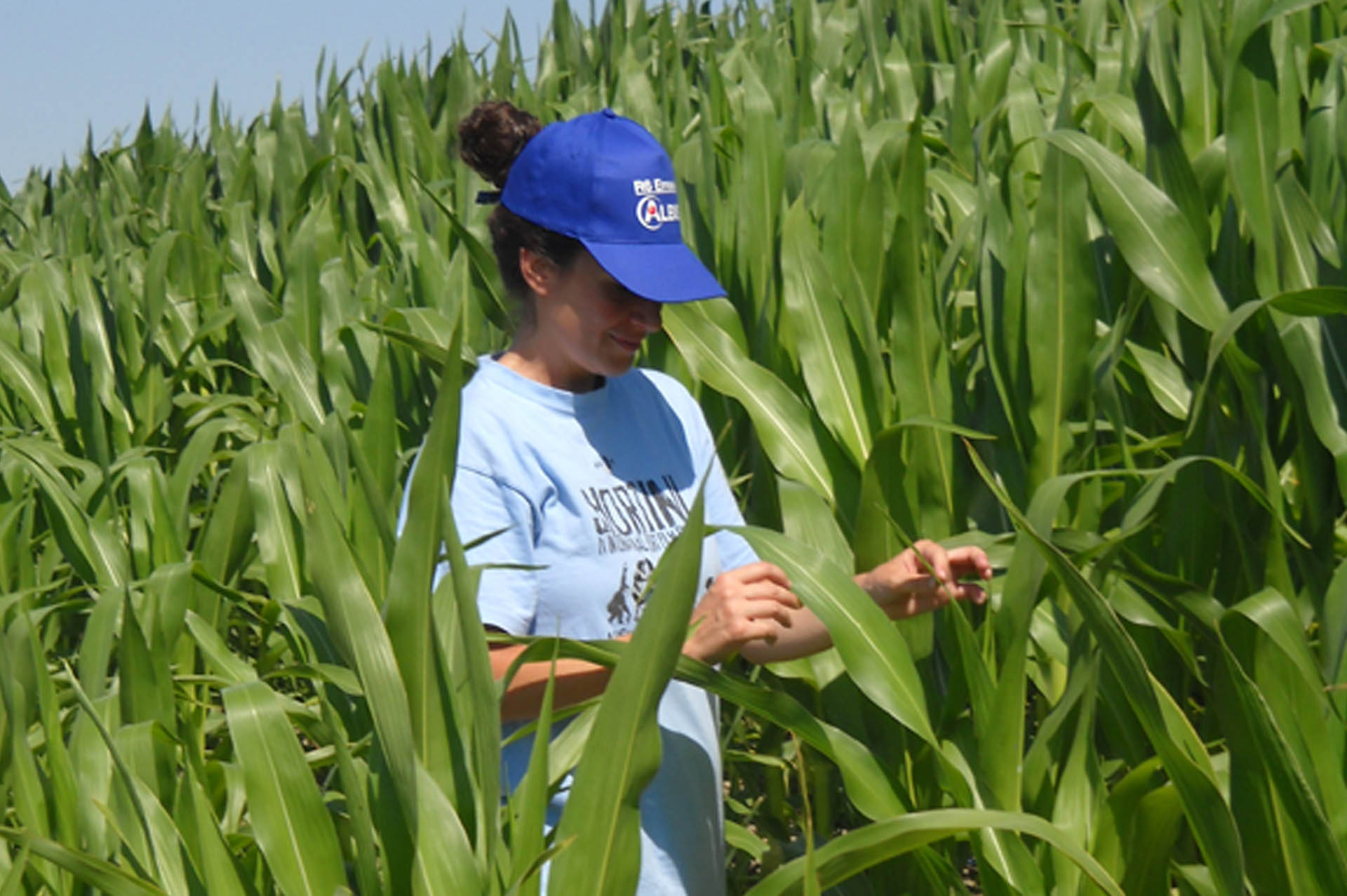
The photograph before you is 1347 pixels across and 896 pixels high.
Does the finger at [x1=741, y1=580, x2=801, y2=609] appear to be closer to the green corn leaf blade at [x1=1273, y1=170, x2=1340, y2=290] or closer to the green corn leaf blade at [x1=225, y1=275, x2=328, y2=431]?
the green corn leaf blade at [x1=1273, y1=170, x2=1340, y2=290]

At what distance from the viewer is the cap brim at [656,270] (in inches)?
51.4

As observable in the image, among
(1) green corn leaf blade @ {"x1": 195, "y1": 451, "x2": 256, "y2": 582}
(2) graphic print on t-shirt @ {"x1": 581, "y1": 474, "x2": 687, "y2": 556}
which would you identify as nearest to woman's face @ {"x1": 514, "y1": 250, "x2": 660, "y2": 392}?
(2) graphic print on t-shirt @ {"x1": 581, "y1": 474, "x2": 687, "y2": 556}

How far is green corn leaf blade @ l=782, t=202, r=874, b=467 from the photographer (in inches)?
65.9

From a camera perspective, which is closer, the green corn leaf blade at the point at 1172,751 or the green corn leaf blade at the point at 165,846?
the green corn leaf blade at the point at 1172,751

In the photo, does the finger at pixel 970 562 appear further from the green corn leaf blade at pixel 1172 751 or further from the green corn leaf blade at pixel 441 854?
the green corn leaf blade at pixel 441 854

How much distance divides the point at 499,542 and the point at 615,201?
0.33 meters

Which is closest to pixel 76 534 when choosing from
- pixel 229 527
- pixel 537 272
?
pixel 229 527

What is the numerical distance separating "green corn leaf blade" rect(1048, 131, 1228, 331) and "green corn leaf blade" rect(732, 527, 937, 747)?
0.49 metres

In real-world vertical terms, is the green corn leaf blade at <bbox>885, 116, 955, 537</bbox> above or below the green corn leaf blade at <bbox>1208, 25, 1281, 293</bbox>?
below

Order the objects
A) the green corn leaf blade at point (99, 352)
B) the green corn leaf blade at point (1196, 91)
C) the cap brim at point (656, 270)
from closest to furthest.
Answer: the cap brim at point (656, 270), the green corn leaf blade at point (1196, 91), the green corn leaf blade at point (99, 352)

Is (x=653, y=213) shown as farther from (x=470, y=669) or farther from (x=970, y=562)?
(x=470, y=669)

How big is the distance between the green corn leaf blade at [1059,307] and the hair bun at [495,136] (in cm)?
53

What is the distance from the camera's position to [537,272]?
1.39 m

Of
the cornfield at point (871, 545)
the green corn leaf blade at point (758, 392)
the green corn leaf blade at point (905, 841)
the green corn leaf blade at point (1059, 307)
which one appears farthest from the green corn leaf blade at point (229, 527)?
the green corn leaf blade at point (905, 841)
